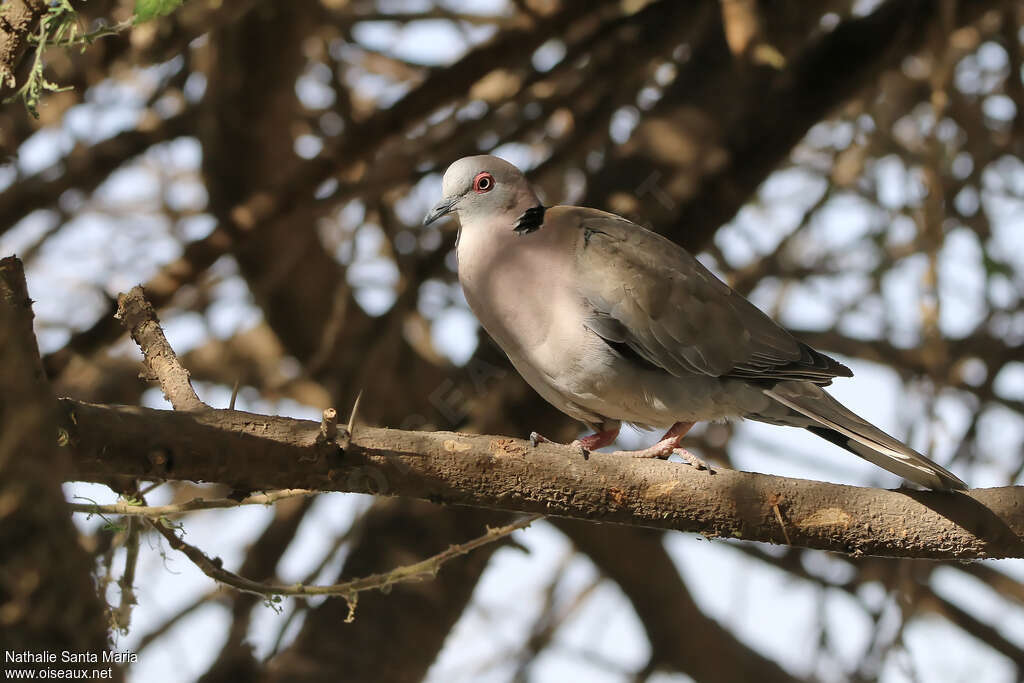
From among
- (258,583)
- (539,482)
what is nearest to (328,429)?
(539,482)

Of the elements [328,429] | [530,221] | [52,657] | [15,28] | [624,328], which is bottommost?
[624,328]

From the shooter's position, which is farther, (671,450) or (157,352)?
(671,450)

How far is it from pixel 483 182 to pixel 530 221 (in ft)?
0.55

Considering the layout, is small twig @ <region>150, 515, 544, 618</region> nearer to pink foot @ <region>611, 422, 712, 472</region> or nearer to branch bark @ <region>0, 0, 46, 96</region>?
pink foot @ <region>611, 422, 712, 472</region>

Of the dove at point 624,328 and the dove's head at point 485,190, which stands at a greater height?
the dove's head at point 485,190

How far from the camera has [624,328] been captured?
280cm

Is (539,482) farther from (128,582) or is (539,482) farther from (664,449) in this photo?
(128,582)

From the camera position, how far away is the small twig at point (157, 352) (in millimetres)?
2365

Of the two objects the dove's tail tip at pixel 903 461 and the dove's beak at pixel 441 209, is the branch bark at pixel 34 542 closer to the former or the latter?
the dove's beak at pixel 441 209

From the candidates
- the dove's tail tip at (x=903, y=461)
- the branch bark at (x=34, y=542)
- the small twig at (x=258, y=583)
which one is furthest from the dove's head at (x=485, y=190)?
the branch bark at (x=34, y=542)

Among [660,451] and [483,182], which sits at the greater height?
[483,182]

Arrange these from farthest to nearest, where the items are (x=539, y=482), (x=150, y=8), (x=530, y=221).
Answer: (x=530, y=221)
(x=539, y=482)
(x=150, y=8)

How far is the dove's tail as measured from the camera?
262 cm

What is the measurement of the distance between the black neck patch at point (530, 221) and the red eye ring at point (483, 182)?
0.12 meters
